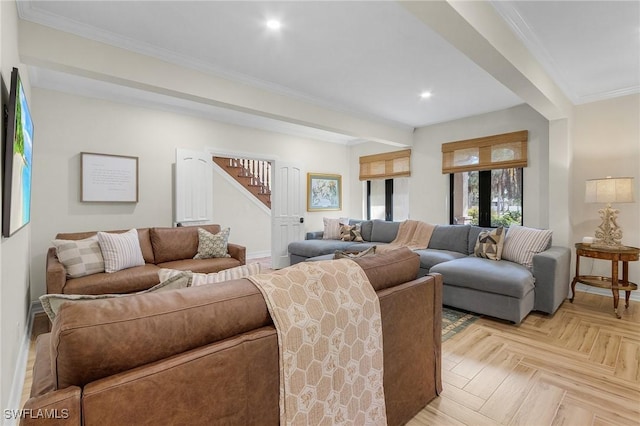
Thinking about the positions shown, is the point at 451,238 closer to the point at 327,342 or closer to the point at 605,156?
the point at 605,156

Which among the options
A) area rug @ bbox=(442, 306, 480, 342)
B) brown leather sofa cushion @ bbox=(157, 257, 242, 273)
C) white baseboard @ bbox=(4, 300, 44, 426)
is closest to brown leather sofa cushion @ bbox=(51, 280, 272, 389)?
white baseboard @ bbox=(4, 300, 44, 426)

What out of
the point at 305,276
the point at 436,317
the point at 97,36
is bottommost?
the point at 436,317

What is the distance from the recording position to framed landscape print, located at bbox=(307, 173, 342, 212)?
6078 millimetres

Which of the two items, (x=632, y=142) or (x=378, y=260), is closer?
(x=378, y=260)

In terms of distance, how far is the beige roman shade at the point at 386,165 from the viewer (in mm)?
5668

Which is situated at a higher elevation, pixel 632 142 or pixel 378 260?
pixel 632 142

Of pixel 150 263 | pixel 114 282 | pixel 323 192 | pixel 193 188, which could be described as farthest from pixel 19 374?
pixel 323 192

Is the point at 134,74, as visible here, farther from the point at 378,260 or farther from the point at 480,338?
the point at 480,338

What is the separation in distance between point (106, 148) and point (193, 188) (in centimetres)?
A: 115

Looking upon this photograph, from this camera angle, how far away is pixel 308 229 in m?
6.12

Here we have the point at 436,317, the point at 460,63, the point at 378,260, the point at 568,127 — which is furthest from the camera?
the point at 568,127

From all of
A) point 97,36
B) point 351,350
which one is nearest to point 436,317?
point 351,350

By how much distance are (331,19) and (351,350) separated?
2.24 meters

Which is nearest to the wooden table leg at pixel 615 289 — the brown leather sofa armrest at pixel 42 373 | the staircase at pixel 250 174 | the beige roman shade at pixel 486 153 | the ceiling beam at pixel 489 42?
the beige roman shade at pixel 486 153
